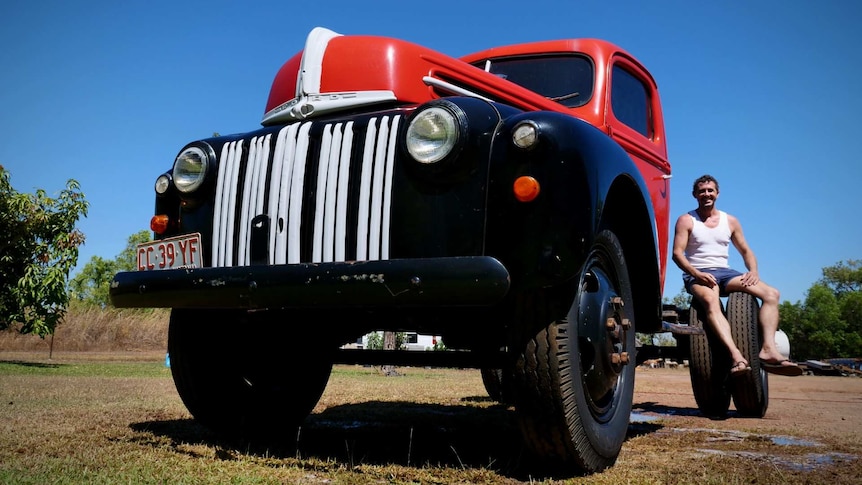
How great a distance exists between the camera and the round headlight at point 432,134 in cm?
254

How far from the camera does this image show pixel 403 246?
257 cm

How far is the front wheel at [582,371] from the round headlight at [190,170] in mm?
1661

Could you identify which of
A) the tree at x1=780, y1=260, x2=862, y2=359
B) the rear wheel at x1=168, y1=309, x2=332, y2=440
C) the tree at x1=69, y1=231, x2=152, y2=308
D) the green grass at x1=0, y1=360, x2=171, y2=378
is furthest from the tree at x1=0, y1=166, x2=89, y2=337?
the tree at x1=780, y1=260, x2=862, y2=359

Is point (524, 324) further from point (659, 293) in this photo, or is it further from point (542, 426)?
point (659, 293)

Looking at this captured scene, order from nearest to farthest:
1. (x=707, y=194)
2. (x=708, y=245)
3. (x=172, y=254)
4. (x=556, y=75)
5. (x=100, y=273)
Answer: (x=172, y=254), (x=556, y=75), (x=708, y=245), (x=707, y=194), (x=100, y=273)

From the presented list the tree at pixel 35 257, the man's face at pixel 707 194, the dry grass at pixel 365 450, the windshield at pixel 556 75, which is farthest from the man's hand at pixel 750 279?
the tree at pixel 35 257

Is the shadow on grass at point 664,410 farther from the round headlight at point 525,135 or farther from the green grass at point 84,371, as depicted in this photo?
the green grass at point 84,371

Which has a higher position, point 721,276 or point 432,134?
point 432,134

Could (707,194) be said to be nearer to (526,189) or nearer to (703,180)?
(703,180)

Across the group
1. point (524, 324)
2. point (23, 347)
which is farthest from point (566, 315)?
point (23, 347)

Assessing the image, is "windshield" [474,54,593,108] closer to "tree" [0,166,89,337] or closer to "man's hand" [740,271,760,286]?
"man's hand" [740,271,760,286]

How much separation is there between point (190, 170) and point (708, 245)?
384cm

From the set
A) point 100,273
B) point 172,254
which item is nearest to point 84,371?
point 172,254

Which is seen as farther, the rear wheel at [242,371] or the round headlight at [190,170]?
the rear wheel at [242,371]
